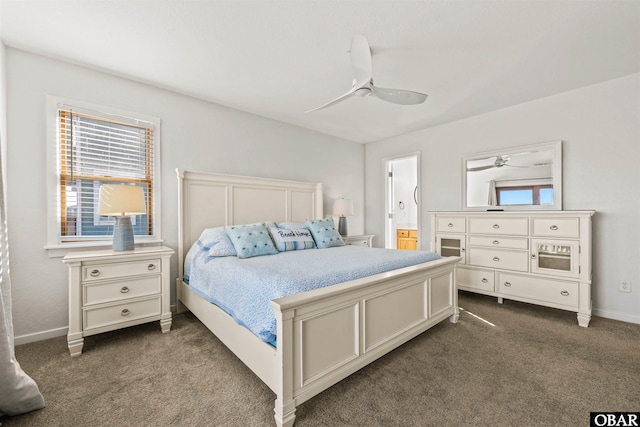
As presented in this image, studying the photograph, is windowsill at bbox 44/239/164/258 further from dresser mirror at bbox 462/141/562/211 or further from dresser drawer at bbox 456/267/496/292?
dresser mirror at bbox 462/141/562/211

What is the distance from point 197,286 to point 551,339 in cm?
307

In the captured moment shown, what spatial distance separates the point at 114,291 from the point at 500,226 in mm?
3866

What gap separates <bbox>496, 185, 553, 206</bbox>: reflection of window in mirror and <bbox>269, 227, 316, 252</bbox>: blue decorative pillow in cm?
248

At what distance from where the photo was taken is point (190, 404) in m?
1.56

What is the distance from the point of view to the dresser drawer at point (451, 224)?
3467mm

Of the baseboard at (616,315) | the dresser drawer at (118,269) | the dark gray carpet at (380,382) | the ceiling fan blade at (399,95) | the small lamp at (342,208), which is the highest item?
the ceiling fan blade at (399,95)

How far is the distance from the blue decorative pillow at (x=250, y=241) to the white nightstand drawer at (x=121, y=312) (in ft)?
2.66

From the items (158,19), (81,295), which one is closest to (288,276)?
(81,295)

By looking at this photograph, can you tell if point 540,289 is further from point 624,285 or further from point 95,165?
point 95,165

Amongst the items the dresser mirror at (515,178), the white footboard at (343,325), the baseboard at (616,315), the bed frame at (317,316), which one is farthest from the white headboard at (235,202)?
the baseboard at (616,315)

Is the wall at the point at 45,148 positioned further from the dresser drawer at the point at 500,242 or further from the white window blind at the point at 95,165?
the dresser drawer at the point at 500,242

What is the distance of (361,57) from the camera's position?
73.5 inches

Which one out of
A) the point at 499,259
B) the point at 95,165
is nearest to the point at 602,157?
the point at 499,259

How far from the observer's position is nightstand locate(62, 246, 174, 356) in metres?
2.08
